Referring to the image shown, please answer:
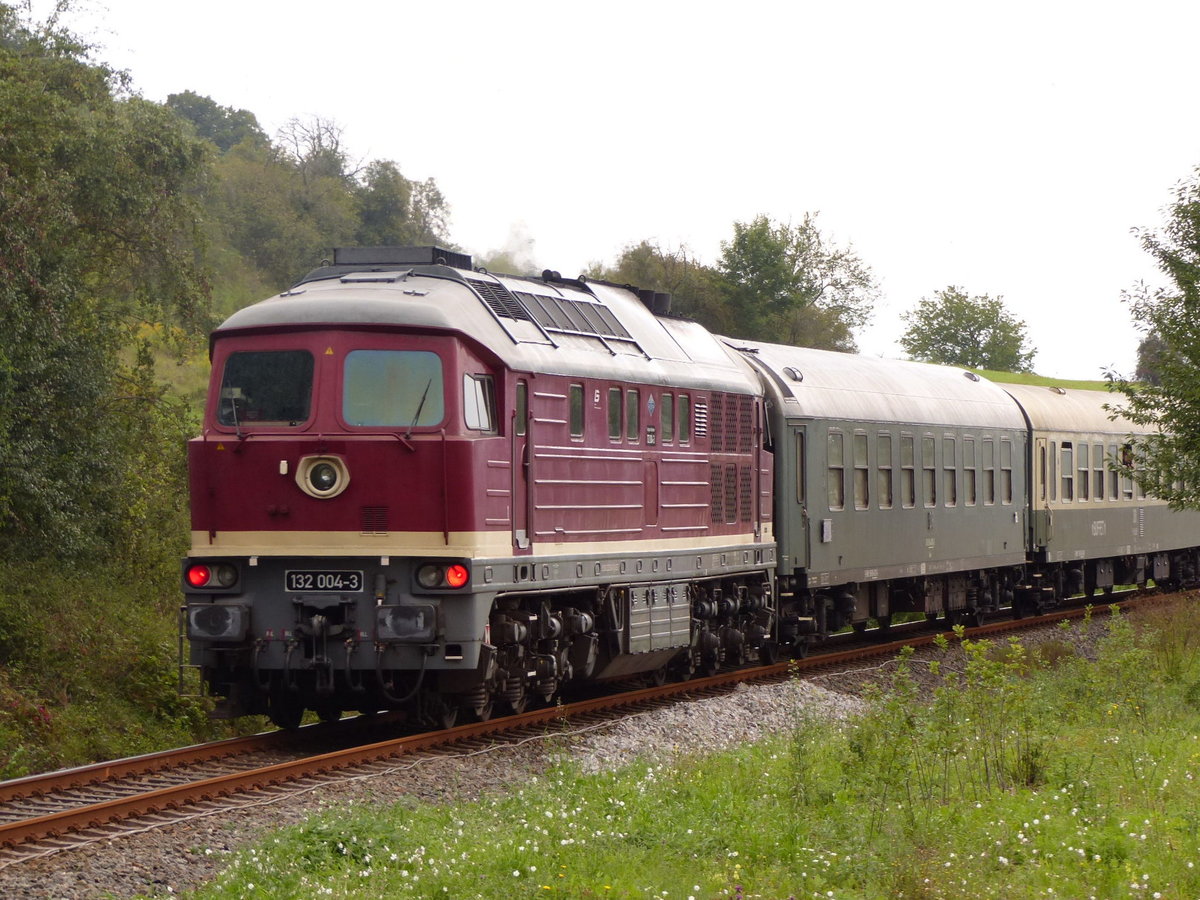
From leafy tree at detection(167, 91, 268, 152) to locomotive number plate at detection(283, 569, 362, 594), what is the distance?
8966cm

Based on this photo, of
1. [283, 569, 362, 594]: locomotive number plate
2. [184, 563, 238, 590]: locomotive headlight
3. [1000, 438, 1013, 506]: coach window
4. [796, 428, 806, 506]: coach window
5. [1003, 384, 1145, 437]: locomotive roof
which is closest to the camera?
[283, 569, 362, 594]: locomotive number plate

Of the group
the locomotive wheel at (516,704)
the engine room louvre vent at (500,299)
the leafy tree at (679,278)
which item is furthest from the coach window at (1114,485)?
the leafy tree at (679,278)

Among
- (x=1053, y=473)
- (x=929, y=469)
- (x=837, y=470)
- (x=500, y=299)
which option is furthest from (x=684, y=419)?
(x=1053, y=473)

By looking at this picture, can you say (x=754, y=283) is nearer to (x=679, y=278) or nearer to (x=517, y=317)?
(x=679, y=278)

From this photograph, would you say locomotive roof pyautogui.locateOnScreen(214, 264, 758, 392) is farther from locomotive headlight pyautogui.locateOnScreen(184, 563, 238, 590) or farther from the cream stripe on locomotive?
locomotive headlight pyautogui.locateOnScreen(184, 563, 238, 590)

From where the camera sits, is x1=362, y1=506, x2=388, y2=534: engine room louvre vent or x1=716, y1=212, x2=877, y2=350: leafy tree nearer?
x1=362, y1=506, x2=388, y2=534: engine room louvre vent

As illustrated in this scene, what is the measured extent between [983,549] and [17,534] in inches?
586

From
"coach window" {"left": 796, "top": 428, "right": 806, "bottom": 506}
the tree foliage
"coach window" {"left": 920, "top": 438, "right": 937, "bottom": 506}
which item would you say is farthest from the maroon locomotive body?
the tree foliage

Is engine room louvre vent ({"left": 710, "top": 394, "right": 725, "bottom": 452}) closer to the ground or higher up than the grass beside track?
higher up

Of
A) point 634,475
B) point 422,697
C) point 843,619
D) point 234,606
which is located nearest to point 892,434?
point 843,619

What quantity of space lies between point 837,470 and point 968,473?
4.67 metres

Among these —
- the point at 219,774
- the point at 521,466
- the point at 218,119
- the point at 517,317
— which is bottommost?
the point at 219,774

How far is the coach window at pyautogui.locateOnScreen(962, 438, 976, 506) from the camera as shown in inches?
976

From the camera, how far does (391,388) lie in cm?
1297
